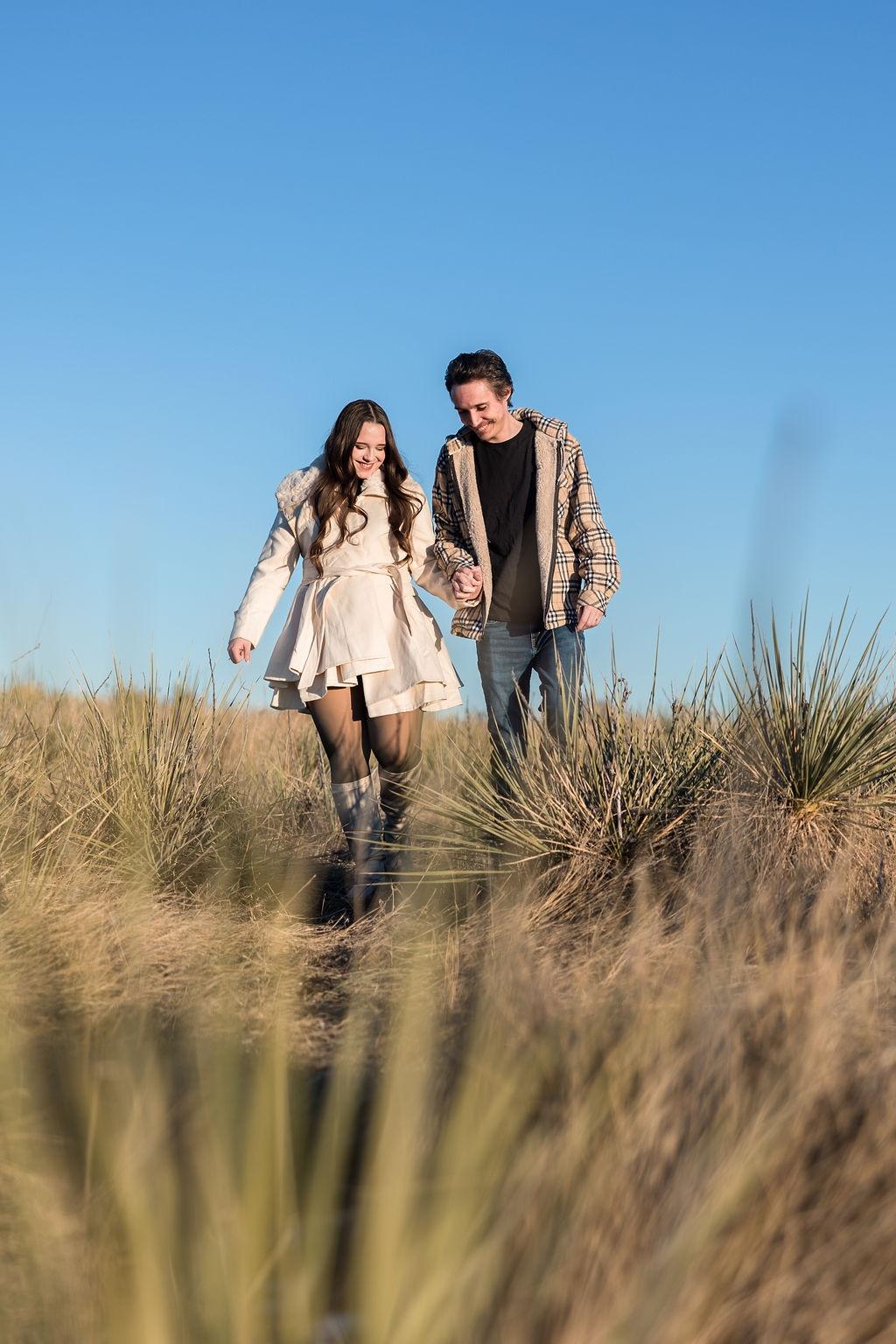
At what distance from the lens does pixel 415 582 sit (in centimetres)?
518

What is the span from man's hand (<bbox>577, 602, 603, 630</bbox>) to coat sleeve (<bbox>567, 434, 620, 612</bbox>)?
1cm

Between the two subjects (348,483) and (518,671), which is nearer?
(348,483)

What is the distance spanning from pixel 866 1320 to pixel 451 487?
397cm

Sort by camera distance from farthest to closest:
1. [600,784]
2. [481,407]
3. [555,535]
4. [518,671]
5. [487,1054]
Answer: [518,671] < [555,535] < [481,407] < [600,784] < [487,1054]

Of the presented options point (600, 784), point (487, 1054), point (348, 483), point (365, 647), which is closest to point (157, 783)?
point (365, 647)

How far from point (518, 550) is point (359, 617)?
75 cm

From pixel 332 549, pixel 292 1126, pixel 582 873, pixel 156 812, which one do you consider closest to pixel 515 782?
pixel 582 873

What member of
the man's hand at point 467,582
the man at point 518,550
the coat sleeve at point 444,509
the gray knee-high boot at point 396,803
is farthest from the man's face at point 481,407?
the gray knee-high boot at point 396,803

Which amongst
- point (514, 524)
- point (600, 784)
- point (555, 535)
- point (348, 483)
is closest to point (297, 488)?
point (348, 483)

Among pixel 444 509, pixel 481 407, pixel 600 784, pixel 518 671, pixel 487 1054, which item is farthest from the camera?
pixel 444 509

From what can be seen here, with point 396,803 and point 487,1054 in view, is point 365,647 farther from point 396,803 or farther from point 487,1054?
point 487,1054

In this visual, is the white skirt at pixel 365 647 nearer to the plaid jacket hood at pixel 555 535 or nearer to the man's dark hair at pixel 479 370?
the plaid jacket hood at pixel 555 535

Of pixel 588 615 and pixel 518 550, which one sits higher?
pixel 518 550

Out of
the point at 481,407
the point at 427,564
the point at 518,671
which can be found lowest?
the point at 518,671
